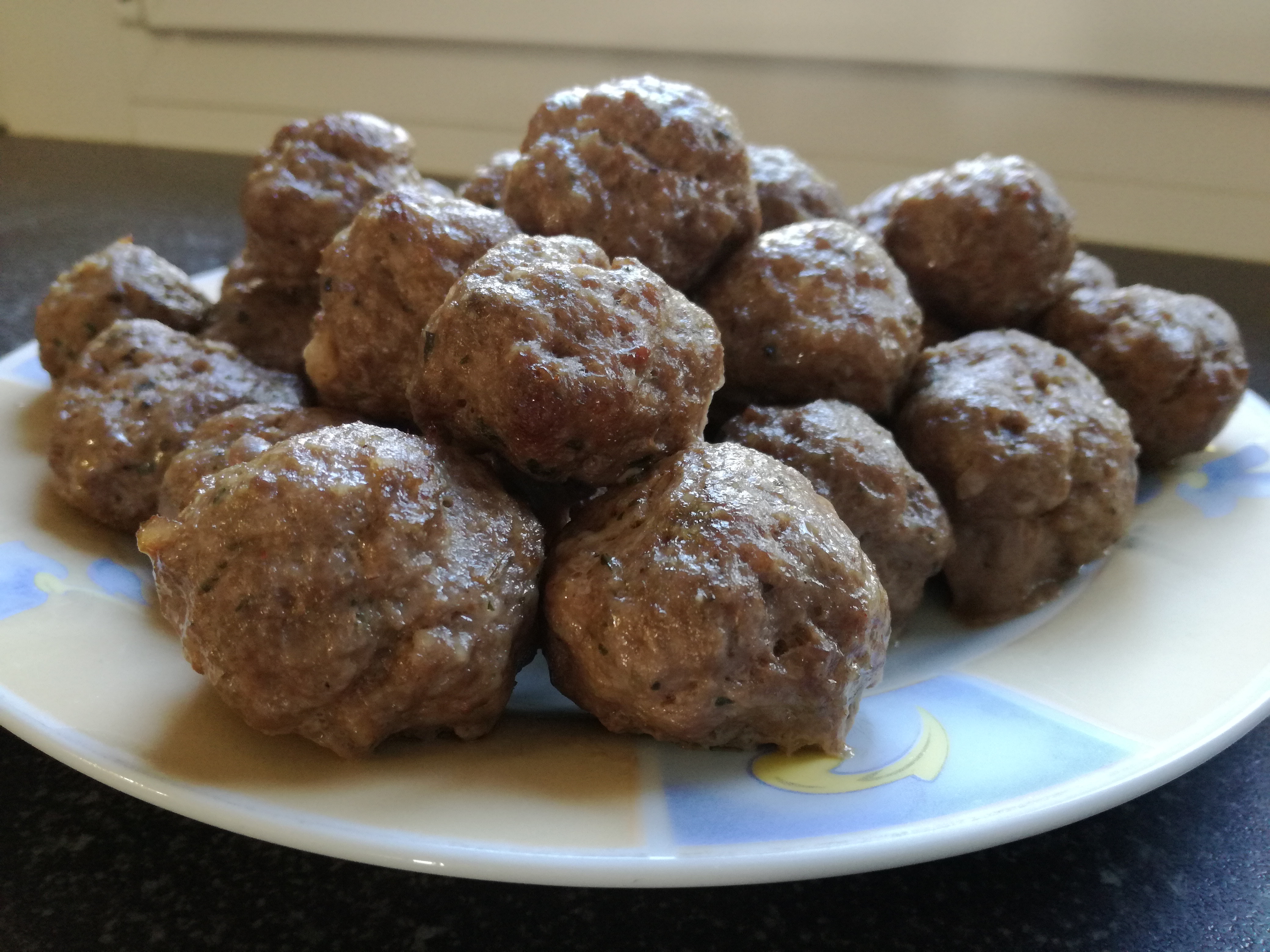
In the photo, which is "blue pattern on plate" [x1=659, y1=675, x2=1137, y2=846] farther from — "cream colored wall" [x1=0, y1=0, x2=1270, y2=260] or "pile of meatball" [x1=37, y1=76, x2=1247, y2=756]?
"cream colored wall" [x1=0, y1=0, x2=1270, y2=260]

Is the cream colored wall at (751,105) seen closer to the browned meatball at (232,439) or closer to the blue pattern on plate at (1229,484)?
the blue pattern on plate at (1229,484)

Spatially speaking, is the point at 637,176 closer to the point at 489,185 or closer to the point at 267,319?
the point at 489,185

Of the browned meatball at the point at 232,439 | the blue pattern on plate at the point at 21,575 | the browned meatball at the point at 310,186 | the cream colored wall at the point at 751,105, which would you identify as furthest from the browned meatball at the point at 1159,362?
the cream colored wall at the point at 751,105

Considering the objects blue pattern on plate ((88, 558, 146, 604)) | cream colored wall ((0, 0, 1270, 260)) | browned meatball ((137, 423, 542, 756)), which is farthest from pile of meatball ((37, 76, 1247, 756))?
cream colored wall ((0, 0, 1270, 260))

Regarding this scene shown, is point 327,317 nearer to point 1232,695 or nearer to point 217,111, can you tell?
point 1232,695

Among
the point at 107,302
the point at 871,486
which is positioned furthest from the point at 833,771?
the point at 107,302

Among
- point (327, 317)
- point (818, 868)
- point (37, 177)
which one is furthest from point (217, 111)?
point (818, 868)
